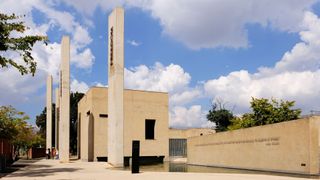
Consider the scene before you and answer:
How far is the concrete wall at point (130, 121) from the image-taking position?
5347 cm

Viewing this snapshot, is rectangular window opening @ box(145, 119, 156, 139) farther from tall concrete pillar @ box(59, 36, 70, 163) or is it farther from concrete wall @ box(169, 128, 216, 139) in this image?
tall concrete pillar @ box(59, 36, 70, 163)

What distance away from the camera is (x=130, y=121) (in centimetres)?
5588

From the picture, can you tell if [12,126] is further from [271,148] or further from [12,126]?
[271,148]

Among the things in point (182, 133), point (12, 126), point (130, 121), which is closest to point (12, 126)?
point (12, 126)

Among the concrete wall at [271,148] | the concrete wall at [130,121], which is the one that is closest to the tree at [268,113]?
the concrete wall at [271,148]

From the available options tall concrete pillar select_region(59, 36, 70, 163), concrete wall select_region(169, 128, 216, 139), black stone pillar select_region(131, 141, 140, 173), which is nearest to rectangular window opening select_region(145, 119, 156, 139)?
concrete wall select_region(169, 128, 216, 139)

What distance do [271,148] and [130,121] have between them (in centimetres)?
2620

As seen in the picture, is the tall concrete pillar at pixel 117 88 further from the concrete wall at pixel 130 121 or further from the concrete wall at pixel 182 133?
the concrete wall at pixel 182 133

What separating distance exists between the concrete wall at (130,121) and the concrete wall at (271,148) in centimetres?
1361

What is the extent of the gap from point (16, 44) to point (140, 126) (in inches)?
1338

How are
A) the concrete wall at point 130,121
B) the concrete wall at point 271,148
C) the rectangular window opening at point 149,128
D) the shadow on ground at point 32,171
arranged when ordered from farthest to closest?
the rectangular window opening at point 149,128, the concrete wall at point 130,121, the concrete wall at point 271,148, the shadow on ground at point 32,171

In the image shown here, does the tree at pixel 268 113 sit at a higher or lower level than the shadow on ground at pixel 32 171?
higher

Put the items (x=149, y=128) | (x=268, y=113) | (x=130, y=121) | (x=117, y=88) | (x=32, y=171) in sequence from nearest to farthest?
(x=32, y=171), (x=117, y=88), (x=268, y=113), (x=130, y=121), (x=149, y=128)

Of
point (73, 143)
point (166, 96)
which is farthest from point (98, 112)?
point (73, 143)
